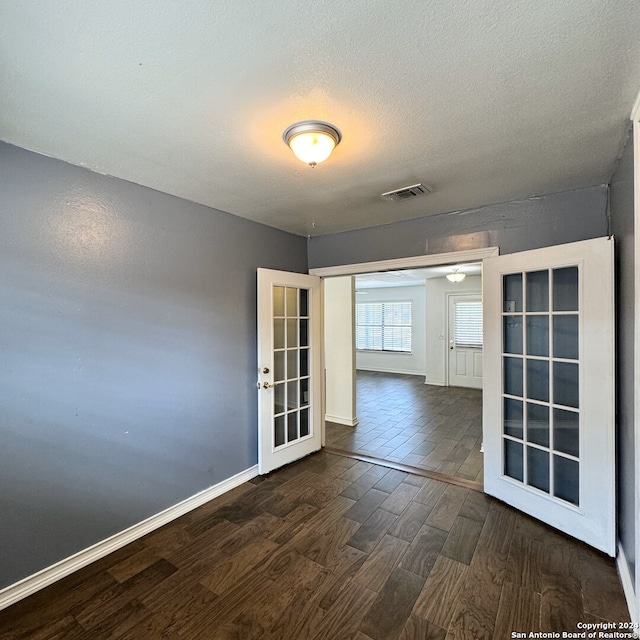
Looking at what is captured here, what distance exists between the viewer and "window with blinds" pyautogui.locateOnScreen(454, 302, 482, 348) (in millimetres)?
7434

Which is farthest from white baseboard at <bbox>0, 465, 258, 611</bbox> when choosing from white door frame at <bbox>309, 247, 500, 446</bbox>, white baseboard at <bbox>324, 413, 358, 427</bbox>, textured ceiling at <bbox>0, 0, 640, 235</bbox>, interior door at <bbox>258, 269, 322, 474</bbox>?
textured ceiling at <bbox>0, 0, 640, 235</bbox>

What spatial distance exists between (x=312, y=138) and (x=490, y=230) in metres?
1.91

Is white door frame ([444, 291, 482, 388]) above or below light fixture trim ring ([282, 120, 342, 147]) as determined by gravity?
below

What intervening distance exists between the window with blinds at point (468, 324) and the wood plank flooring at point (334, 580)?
529 cm

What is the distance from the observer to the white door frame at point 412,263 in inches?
114

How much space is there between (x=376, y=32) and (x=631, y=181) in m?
1.59

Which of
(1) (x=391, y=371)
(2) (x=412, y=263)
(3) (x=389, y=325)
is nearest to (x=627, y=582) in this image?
(2) (x=412, y=263)

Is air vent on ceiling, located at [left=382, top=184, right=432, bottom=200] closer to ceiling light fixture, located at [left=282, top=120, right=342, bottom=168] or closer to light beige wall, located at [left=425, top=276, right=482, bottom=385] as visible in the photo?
ceiling light fixture, located at [left=282, top=120, right=342, bottom=168]

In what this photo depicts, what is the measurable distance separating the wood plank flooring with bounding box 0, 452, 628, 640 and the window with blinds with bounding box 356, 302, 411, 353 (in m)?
6.70

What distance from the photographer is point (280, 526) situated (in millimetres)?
2422

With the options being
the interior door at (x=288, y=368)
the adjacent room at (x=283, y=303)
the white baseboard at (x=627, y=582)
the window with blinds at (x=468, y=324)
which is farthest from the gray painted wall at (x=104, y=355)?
the window with blinds at (x=468, y=324)

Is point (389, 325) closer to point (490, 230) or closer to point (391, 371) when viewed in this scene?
point (391, 371)

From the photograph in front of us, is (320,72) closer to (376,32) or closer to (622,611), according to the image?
(376,32)

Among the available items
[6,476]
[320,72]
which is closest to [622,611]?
[320,72]
